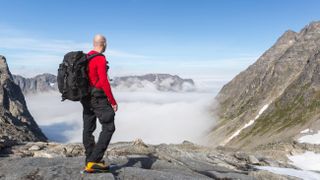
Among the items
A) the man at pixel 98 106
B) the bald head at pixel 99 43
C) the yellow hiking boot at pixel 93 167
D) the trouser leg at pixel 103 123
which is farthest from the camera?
the yellow hiking boot at pixel 93 167

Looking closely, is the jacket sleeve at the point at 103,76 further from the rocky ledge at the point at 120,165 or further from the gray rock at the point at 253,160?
the gray rock at the point at 253,160

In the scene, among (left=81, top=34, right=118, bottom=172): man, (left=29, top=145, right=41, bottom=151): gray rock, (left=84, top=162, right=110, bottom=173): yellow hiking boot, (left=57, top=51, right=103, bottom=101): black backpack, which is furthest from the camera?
(left=29, top=145, right=41, bottom=151): gray rock

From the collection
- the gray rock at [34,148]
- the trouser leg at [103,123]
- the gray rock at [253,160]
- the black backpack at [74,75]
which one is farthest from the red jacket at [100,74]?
the gray rock at [253,160]

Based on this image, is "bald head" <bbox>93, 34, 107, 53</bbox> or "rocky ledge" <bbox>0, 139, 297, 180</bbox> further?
"rocky ledge" <bbox>0, 139, 297, 180</bbox>

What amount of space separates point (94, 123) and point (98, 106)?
135 cm

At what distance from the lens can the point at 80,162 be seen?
68.9 ft

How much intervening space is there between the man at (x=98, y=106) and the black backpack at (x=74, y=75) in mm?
276

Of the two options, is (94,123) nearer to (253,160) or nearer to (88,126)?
(88,126)

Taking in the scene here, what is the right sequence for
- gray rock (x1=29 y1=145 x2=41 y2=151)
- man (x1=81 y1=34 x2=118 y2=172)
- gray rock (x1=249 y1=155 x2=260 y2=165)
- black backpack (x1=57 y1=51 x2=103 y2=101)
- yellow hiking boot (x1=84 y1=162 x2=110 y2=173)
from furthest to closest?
gray rock (x1=249 y1=155 x2=260 y2=165), gray rock (x1=29 y1=145 x2=41 y2=151), yellow hiking boot (x1=84 y1=162 x2=110 y2=173), man (x1=81 y1=34 x2=118 y2=172), black backpack (x1=57 y1=51 x2=103 y2=101)

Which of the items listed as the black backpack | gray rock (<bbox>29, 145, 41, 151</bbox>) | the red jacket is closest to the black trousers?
the red jacket

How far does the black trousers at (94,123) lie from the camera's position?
17484mm

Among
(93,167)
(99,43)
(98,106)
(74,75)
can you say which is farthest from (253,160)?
(74,75)

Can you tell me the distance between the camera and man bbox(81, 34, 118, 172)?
17.1 m

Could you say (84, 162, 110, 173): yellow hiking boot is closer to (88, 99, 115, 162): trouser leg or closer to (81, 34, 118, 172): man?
(81, 34, 118, 172): man
